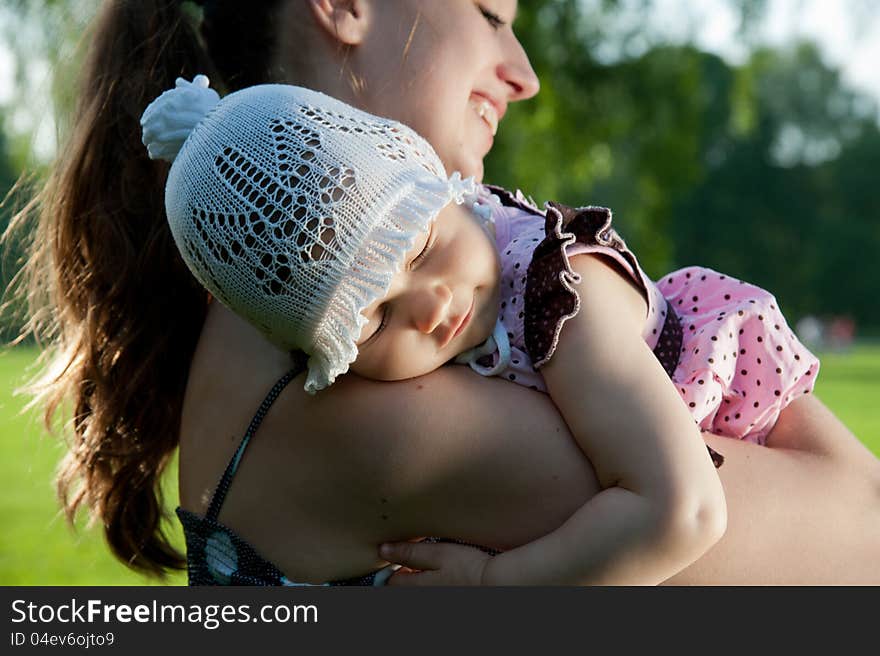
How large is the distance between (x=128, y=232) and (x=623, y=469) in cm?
124

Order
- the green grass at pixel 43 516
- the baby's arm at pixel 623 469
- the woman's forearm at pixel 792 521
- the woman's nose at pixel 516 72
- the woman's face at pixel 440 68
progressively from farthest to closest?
the green grass at pixel 43 516 < the woman's nose at pixel 516 72 < the woman's face at pixel 440 68 < the woman's forearm at pixel 792 521 < the baby's arm at pixel 623 469

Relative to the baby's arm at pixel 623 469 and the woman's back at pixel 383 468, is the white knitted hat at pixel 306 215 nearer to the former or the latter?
the woman's back at pixel 383 468

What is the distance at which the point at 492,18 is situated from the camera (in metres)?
2.21

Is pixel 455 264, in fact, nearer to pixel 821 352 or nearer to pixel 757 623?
pixel 757 623

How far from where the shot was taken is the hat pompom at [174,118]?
1820 mm

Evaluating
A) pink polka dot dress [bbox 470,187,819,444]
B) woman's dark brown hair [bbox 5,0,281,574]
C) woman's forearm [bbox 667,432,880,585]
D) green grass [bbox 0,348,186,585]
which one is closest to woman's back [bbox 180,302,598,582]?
pink polka dot dress [bbox 470,187,819,444]

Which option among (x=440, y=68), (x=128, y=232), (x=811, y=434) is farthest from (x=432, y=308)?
(x=128, y=232)

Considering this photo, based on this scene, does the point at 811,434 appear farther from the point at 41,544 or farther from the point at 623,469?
the point at 41,544

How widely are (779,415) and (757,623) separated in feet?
1.46

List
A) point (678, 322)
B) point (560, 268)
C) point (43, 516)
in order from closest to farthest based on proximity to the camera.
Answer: point (560, 268) → point (678, 322) → point (43, 516)

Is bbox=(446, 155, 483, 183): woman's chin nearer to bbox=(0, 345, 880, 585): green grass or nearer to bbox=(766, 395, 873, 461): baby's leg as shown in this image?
bbox=(766, 395, 873, 461): baby's leg

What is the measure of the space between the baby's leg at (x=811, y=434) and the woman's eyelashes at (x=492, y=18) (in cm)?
93

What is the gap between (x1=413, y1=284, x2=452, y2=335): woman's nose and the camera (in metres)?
1.64

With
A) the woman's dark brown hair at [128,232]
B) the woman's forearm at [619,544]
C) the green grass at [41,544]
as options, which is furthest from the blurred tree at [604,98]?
the green grass at [41,544]
